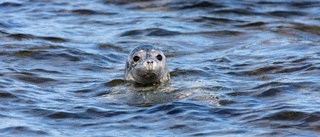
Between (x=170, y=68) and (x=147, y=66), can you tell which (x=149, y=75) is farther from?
(x=170, y=68)

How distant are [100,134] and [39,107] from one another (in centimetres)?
144

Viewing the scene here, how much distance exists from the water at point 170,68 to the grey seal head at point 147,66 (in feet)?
0.50

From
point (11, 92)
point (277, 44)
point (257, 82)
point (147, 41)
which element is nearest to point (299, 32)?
point (277, 44)

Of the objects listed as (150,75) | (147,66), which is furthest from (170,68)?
(147,66)

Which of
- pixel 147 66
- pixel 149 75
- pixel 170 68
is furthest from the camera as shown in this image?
pixel 170 68

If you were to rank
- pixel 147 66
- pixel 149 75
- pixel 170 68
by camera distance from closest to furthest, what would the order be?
pixel 147 66 < pixel 149 75 < pixel 170 68

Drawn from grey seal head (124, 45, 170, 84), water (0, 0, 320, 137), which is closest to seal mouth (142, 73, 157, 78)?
grey seal head (124, 45, 170, 84)

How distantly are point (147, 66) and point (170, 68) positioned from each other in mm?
1688

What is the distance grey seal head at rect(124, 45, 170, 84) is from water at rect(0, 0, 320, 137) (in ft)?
0.50

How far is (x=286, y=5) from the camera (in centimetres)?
1617

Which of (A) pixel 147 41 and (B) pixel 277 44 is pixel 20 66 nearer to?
(A) pixel 147 41

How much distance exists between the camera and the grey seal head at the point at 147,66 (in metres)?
10.0

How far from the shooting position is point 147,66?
998cm

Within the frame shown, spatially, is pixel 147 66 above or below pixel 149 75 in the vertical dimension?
above
